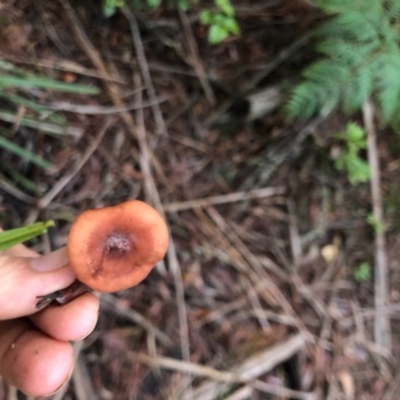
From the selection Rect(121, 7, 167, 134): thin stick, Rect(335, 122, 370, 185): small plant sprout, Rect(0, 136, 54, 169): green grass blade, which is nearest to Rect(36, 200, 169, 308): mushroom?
Rect(0, 136, 54, 169): green grass blade

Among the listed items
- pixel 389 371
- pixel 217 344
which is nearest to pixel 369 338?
pixel 389 371

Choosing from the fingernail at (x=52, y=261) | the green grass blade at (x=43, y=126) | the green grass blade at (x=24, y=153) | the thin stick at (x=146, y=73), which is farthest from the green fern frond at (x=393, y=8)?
the fingernail at (x=52, y=261)

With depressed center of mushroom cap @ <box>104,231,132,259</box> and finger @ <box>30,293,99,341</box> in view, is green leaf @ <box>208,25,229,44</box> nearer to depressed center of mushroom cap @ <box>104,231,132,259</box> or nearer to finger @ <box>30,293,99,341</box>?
depressed center of mushroom cap @ <box>104,231,132,259</box>

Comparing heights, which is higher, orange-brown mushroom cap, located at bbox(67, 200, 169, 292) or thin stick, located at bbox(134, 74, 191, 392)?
orange-brown mushroom cap, located at bbox(67, 200, 169, 292)

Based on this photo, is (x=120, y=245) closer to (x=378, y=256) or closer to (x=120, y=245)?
(x=120, y=245)

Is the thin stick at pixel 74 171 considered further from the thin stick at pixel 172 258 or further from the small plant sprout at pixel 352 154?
the small plant sprout at pixel 352 154

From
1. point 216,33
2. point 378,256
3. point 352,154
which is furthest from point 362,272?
point 216,33
